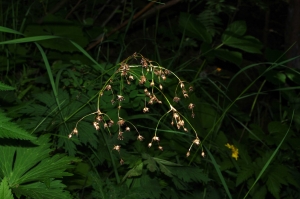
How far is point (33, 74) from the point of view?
3.11 metres

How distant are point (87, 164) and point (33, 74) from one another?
3.58 ft

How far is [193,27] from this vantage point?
302 cm

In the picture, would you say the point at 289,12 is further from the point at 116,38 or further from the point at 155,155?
the point at 155,155

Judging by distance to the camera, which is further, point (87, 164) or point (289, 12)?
point (289, 12)

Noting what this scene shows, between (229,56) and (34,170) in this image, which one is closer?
(34,170)

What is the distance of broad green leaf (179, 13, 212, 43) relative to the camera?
3.01 m

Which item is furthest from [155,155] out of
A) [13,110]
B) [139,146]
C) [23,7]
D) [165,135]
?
[23,7]

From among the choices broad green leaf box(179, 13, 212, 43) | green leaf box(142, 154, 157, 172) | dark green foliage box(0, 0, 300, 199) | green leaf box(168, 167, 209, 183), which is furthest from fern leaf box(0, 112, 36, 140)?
broad green leaf box(179, 13, 212, 43)

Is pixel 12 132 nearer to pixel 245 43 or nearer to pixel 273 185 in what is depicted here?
pixel 273 185

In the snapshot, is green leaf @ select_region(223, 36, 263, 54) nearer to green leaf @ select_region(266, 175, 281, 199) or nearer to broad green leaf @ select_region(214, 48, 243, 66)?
broad green leaf @ select_region(214, 48, 243, 66)

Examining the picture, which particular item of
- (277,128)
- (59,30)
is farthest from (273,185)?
(59,30)

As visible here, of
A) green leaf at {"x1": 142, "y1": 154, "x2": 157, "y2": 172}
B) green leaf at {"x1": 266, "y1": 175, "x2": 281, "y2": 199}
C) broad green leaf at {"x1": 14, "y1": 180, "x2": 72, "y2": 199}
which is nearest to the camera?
broad green leaf at {"x1": 14, "y1": 180, "x2": 72, "y2": 199}

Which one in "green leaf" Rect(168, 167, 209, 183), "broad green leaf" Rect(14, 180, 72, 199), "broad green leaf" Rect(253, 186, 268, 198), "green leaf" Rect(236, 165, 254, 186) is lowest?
"broad green leaf" Rect(253, 186, 268, 198)

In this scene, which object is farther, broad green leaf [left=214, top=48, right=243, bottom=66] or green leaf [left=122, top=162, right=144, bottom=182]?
broad green leaf [left=214, top=48, right=243, bottom=66]
